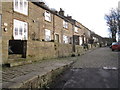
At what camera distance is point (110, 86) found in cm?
585

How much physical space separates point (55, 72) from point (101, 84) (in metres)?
2.60

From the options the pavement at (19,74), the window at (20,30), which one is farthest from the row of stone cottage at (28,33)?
the pavement at (19,74)

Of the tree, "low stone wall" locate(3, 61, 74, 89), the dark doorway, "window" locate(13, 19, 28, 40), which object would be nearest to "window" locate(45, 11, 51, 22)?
"window" locate(13, 19, 28, 40)

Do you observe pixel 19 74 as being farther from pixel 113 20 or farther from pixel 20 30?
pixel 113 20

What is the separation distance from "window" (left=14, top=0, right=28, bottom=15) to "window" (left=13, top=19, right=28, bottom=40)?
114cm

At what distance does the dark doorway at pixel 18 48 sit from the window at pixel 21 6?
529 cm

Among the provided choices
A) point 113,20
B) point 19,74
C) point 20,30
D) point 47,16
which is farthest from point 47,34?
point 113,20

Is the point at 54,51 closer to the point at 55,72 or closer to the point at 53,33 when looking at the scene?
the point at 55,72

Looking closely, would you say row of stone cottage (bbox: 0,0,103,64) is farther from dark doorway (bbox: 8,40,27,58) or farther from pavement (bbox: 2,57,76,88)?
pavement (bbox: 2,57,76,88)

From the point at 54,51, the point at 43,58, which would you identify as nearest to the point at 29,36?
the point at 54,51

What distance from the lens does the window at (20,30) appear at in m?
14.6

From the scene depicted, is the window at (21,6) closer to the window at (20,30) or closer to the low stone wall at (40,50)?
the window at (20,30)

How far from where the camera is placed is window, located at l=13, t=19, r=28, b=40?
1456 cm

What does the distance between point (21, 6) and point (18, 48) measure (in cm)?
654
